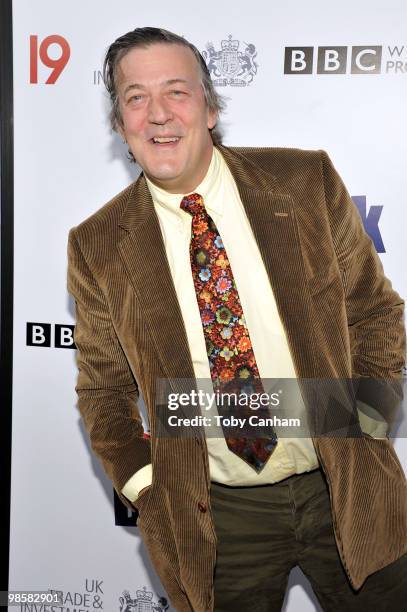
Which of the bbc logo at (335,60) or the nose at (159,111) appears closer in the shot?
the nose at (159,111)

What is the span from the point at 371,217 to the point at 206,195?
32.8 inches

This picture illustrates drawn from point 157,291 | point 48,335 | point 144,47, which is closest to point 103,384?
point 157,291

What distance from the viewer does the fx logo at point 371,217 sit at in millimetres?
2418

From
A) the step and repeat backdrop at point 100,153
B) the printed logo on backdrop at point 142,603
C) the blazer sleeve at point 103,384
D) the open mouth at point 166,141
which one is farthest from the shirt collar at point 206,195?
the printed logo on backdrop at point 142,603

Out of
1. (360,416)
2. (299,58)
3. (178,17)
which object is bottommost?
(360,416)

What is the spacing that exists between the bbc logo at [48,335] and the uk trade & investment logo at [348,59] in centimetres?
127

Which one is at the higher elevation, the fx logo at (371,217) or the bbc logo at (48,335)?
the fx logo at (371,217)

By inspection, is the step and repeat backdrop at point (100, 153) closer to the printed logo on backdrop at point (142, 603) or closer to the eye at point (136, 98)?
the printed logo on backdrop at point (142, 603)

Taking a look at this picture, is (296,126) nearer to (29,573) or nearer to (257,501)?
(257,501)

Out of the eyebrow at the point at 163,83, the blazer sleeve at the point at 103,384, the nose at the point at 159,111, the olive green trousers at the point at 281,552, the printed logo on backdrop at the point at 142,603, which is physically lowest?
the printed logo on backdrop at the point at 142,603

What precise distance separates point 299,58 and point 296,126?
22cm

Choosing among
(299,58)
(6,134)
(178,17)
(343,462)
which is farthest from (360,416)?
(6,134)

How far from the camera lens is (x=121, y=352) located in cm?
195

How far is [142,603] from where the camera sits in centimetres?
283
